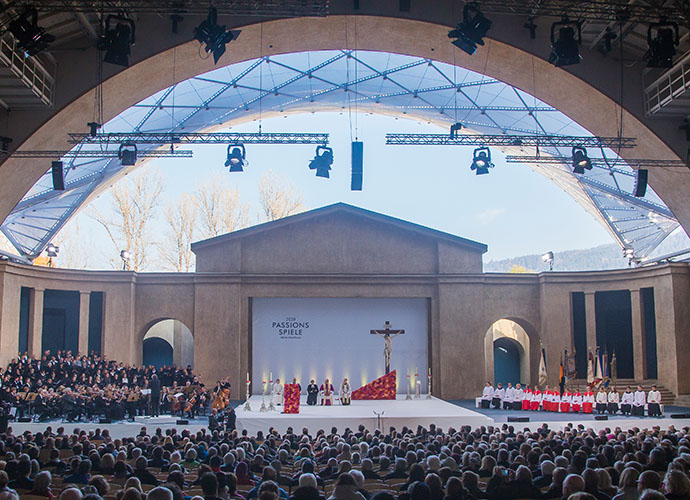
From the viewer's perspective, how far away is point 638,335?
28.8m

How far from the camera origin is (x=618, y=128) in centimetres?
2181

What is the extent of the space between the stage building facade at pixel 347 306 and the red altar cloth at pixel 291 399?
20.7 feet

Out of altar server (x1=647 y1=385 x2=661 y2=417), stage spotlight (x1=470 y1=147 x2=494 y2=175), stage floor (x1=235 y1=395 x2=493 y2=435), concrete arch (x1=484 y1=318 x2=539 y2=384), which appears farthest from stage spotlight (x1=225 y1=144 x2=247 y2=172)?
concrete arch (x1=484 y1=318 x2=539 y2=384)

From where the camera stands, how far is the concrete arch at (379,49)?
67.4ft

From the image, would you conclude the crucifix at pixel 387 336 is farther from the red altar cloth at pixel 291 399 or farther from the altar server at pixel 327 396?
the red altar cloth at pixel 291 399

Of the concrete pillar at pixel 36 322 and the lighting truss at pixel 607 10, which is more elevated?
the lighting truss at pixel 607 10

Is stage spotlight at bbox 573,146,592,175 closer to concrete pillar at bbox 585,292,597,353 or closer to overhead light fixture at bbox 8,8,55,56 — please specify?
concrete pillar at bbox 585,292,597,353

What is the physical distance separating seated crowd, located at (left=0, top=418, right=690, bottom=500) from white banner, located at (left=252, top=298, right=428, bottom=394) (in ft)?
50.5

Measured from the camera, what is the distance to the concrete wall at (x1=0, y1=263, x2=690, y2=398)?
2833 cm

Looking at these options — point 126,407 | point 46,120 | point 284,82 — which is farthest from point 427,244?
point 46,120

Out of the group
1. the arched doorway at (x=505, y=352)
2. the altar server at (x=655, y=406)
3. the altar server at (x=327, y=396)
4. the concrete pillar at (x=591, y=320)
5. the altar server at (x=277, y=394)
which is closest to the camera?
the altar server at (x=655, y=406)

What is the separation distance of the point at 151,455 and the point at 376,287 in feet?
61.8

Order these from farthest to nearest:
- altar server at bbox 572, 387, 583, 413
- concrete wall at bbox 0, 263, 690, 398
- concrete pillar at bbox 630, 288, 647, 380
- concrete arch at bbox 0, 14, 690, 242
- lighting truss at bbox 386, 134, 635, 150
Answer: concrete pillar at bbox 630, 288, 647, 380
concrete wall at bbox 0, 263, 690, 398
altar server at bbox 572, 387, 583, 413
concrete arch at bbox 0, 14, 690, 242
lighting truss at bbox 386, 134, 635, 150

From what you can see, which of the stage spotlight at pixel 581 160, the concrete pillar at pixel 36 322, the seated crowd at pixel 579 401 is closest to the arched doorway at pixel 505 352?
the seated crowd at pixel 579 401
